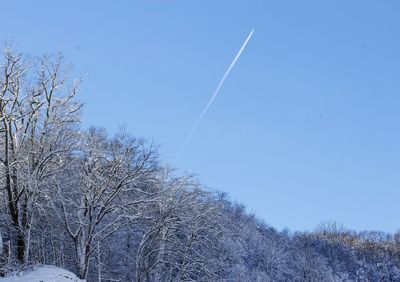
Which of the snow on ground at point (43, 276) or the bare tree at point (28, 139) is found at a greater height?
the bare tree at point (28, 139)

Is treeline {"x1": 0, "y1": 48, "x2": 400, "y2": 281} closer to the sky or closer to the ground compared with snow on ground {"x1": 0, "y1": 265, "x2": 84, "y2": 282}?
closer to the sky

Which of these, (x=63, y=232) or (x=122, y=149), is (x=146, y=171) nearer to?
(x=122, y=149)

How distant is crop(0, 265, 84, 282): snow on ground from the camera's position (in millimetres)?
19000

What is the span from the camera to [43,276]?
788 inches

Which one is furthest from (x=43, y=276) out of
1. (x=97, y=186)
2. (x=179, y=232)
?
(x=179, y=232)

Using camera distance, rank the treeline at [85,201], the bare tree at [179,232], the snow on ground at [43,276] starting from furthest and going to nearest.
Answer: the bare tree at [179,232]
the treeline at [85,201]
the snow on ground at [43,276]

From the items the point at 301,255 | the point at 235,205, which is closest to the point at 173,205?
the point at 235,205

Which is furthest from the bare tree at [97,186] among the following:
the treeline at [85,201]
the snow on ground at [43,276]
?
the snow on ground at [43,276]

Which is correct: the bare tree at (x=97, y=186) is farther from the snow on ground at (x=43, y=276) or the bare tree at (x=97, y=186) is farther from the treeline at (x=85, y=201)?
the snow on ground at (x=43, y=276)

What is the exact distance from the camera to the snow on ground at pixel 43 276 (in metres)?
19.0

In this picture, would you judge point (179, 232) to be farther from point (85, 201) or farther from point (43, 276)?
point (43, 276)

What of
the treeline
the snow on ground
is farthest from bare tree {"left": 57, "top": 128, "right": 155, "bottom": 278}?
the snow on ground

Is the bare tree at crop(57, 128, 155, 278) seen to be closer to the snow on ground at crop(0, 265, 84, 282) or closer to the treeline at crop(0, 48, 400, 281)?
the treeline at crop(0, 48, 400, 281)

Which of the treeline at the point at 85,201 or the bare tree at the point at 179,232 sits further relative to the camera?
the bare tree at the point at 179,232
